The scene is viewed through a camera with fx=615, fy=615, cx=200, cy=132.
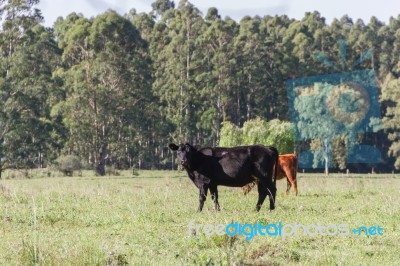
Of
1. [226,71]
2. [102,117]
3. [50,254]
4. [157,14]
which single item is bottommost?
[50,254]

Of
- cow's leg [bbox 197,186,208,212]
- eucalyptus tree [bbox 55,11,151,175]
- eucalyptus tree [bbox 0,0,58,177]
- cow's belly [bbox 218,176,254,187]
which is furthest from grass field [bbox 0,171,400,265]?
eucalyptus tree [bbox 55,11,151,175]

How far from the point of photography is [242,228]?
974 cm

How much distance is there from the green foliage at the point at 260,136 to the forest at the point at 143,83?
1661 millimetres

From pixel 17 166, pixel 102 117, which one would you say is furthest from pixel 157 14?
pixel 17 166

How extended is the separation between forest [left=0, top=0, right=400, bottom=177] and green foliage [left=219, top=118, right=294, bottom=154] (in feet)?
5.45

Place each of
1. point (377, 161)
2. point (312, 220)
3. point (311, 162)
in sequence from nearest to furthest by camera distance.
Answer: point (312, 220) → point (311, 162) → point (377, 161)

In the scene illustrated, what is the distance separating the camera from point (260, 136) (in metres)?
51.3

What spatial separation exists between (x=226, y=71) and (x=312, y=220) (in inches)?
2512

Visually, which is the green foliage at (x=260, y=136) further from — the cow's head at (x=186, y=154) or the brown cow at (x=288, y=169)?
the cow's head at (x=186, y=154)

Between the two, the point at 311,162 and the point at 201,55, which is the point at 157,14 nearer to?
the point at 201,55

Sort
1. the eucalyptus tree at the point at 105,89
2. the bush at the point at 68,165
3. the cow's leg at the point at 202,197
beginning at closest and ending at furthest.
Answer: the cow's leg at the point at 202,197 < the bush at the point at 68,165 < the eucalyptus tree at the point at 105,89

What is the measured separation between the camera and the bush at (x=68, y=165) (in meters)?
50.2

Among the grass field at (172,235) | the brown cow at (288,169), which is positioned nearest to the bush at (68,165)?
the brown cow at (288,169)

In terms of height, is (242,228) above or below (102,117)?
below
